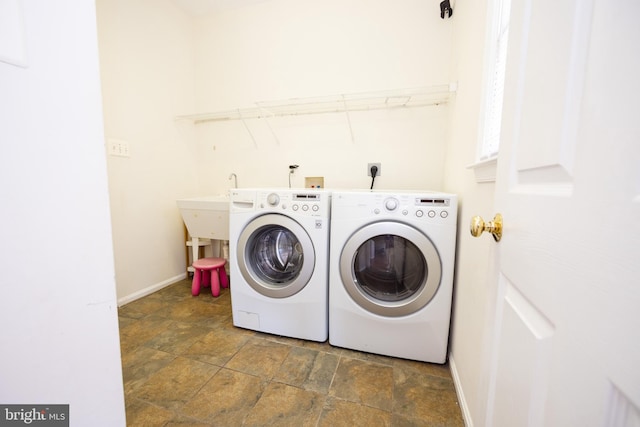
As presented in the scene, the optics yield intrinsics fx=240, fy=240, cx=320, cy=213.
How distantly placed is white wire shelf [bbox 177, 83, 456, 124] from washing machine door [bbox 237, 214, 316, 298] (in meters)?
1.13

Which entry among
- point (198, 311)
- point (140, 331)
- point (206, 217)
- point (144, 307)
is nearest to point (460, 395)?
Result: point (198, 311)

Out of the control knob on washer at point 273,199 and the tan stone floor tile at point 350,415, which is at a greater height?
the control knob on washer at point 273,199

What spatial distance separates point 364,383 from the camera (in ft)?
3.92

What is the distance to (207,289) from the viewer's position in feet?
7.28

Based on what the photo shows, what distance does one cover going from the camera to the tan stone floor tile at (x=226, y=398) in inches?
39.6

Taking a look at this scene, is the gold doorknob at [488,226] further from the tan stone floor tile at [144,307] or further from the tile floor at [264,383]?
the tan stone floor tile at [144,307]

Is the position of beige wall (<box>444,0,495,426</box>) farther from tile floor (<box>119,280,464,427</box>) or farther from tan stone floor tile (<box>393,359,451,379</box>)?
tile floor (<box>119,280,464,427</box>)

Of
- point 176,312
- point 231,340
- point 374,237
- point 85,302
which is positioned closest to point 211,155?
point 176,312

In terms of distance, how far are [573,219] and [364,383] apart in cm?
123

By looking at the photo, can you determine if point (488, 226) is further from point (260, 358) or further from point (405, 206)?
point (260, 358)

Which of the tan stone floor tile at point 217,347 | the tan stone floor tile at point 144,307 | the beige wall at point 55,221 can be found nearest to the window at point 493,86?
the beige wall at point 55,221

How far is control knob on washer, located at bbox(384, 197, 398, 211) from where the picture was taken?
4.09 ft

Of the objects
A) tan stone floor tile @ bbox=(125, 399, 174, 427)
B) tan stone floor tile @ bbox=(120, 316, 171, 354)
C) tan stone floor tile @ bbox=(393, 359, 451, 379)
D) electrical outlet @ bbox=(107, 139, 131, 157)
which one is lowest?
tan stone floor tile @ bbox=(125, 399, 174, 427)

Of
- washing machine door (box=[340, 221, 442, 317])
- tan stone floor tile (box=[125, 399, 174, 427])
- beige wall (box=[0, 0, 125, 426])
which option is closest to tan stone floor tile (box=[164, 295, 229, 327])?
tan stone floor tile (box=[125, 399, 174, 427])
